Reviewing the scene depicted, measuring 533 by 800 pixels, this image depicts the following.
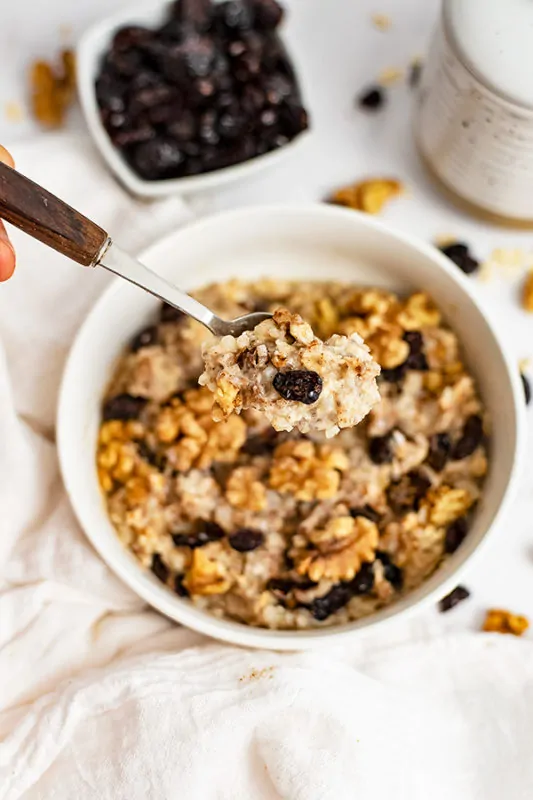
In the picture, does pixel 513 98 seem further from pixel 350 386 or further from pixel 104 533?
pixel 104 533

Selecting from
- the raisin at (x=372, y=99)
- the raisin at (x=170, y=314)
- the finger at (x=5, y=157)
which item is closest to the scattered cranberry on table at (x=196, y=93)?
the raisin at (x=372, y=99)

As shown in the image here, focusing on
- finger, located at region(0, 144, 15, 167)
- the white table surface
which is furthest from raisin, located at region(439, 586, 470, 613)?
finger, located at region(0, 144, 15, 167)

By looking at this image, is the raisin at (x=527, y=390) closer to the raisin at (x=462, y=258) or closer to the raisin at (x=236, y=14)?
the raisin at (x=462, y=258)

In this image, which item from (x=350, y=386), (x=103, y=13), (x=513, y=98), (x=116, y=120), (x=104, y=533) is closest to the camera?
(x=350, y=386)

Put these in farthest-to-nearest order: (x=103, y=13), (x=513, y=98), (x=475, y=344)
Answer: (x=103, y=13) < (x=475, y=344) < (x=513, y=98)

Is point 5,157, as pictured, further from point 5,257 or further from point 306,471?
point 306,471

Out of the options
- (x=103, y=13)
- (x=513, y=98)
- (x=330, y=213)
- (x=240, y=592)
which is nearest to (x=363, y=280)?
(x=330, y=213)
